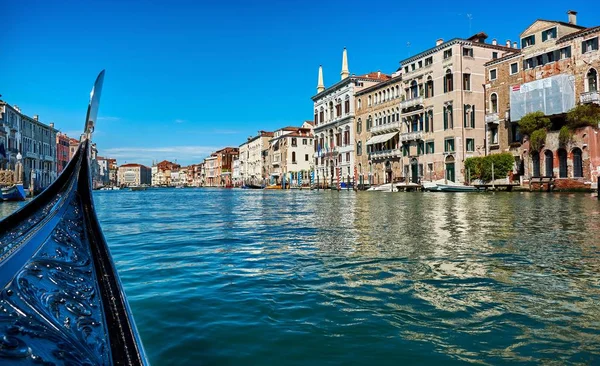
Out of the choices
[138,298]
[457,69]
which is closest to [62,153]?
[457,69]

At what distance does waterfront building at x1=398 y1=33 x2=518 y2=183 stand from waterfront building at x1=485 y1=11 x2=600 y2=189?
4.20 ft

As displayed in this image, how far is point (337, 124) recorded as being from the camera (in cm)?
4006

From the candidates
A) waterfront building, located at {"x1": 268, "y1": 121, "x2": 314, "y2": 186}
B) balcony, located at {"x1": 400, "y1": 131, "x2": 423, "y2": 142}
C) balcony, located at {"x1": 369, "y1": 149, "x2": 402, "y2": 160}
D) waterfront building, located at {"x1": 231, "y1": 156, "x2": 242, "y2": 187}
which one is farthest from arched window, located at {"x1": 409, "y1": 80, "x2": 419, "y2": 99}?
waterfront building, located at {"x1": 231, "y1": 156, "x2": 242, "y2": 187}

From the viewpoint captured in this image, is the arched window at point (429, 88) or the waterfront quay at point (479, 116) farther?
the arched window at point (429, 88)

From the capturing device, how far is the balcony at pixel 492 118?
24.7 metres

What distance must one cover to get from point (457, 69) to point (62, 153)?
4639 centimetres

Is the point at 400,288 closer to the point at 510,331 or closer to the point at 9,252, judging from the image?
the point at 510,331

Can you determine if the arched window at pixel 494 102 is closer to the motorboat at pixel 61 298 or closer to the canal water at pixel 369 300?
the canal water at pixel 369 300

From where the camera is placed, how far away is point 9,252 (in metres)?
1.69

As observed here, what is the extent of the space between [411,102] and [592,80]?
11.4m

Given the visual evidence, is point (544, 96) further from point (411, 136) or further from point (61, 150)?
point (61, 150)

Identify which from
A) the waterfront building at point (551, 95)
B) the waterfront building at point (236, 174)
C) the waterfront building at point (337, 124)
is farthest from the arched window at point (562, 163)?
the waterfront building at point (236, 174)

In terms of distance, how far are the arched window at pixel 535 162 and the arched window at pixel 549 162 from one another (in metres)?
0.49

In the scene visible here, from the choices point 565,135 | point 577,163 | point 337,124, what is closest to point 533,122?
point 565,135
